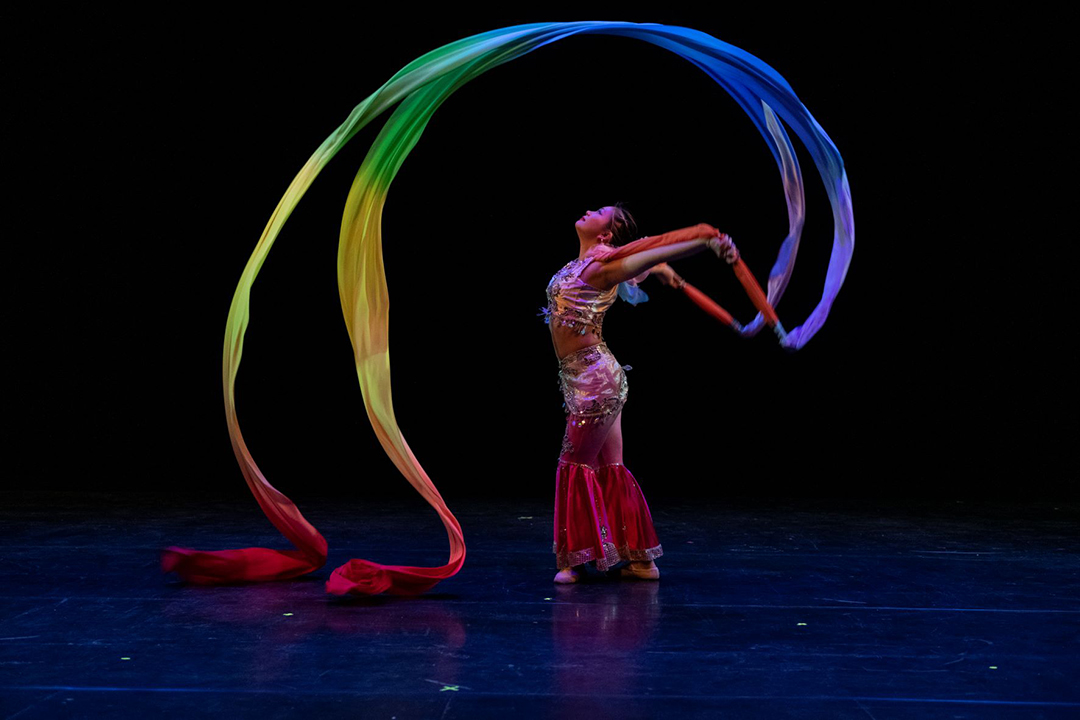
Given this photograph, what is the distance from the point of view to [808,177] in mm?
5738

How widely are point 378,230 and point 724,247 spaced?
1116 millimetres

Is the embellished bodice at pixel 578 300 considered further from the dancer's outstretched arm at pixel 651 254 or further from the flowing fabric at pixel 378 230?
the flowing fabric at pixel 378 230

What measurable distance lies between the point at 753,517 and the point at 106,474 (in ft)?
11.5

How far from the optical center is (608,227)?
355 cm

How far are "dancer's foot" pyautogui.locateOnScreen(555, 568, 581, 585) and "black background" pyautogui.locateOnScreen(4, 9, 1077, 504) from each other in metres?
2.40

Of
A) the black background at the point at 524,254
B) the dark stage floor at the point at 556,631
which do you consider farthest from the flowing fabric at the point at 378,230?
the black background at the point at 524,254

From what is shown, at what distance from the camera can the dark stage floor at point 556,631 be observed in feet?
7.09

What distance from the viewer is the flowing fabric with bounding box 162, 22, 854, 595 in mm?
3342

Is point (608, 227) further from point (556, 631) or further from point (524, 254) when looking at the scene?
point (524, 254)

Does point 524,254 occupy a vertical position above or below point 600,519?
above

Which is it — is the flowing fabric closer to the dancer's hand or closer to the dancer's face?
the dancer's hand

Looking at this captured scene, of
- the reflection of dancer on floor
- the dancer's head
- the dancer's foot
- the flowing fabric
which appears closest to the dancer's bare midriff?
the reflection of dancer on floor

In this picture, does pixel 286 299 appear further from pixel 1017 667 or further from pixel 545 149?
pixel 1017 667

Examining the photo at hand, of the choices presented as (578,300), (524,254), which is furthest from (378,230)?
(524,254)
